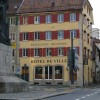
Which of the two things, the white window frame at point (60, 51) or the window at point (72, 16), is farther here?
A: the white window frame at point (60, 51)

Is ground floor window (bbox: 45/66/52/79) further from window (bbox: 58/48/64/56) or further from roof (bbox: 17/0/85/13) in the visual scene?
roof (bbox: 17/0/85/13)

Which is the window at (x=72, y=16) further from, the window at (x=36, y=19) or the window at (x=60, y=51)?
the window at (x=36, y=19)

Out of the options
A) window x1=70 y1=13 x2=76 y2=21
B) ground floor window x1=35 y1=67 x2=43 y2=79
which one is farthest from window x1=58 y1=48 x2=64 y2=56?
window x1=70 y1=13 x2=76 y2=21

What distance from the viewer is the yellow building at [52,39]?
2862 inches

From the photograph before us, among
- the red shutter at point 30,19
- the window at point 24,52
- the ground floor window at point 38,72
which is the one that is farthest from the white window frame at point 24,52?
the red shutter at point 30,19

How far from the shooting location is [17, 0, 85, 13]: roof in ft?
245

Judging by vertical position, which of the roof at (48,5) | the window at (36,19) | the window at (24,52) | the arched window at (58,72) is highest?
the roof at (48,5)

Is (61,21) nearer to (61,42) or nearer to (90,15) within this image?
(61,42)

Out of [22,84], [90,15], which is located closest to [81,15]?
[90,15]

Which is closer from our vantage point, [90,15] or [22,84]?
[22,84]

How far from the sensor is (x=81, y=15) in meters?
73.4

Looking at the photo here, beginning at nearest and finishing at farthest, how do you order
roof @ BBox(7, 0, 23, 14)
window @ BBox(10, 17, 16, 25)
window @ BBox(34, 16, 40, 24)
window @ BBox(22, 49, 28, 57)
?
window @ BBox(34, 16, 40, 24), window @ BBox(22, 49, 28, 57), window @ BBox(10, 17, 16, 25), roof @ BBox(7, 0, 23, 14)

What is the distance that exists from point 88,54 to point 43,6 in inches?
539

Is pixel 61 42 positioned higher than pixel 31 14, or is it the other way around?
pixel 31 14
